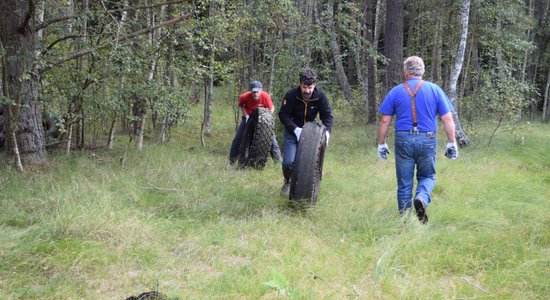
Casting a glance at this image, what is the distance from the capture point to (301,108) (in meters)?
5.90

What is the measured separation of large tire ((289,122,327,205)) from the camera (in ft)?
16.8

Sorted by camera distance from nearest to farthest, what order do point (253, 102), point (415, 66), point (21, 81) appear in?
point (415, 66)
point (21, 81)
point (253, 102)

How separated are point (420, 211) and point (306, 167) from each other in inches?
50.5

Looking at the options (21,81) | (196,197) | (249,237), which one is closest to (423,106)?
(249,237)

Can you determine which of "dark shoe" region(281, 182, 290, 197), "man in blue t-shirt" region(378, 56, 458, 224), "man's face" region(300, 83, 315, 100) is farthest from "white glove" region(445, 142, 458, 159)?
"dark shoe" region(281, 182, 290, 197)

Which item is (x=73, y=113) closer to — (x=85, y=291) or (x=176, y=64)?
(x=176, y=64)

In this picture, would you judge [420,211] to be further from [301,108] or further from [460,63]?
[460,63]

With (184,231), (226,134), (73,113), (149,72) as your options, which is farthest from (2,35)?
(226,134)

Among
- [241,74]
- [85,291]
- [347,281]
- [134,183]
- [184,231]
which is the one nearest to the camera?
[85,291]

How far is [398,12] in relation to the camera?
11.5 meters

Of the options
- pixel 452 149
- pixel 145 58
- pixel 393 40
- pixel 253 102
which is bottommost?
pixel 452 149

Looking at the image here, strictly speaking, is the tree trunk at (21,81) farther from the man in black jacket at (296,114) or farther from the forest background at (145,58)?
the man in black jacket at (296,114)

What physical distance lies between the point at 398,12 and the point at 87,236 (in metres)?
9.77

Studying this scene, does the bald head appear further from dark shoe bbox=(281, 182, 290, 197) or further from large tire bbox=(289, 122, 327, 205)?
A: dark shoe bbox=(281, 182, 290, 197)
